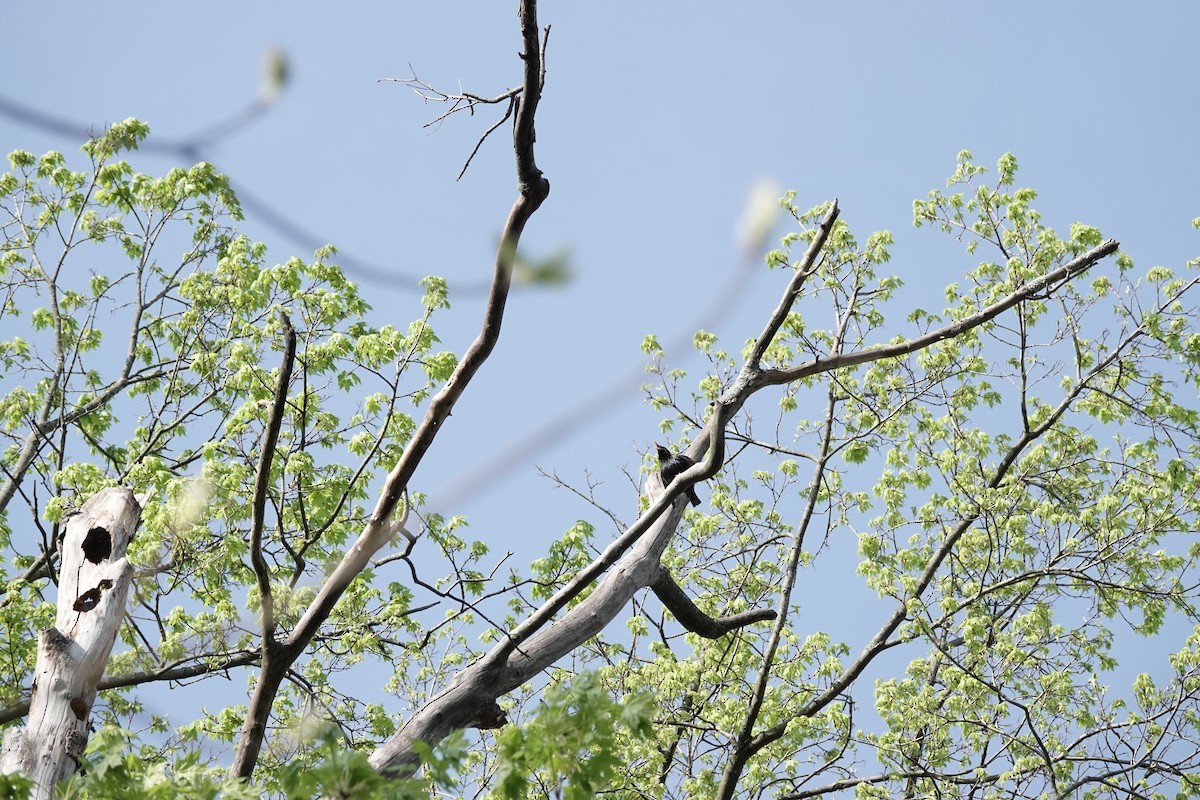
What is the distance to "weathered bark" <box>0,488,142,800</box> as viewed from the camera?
4.99m

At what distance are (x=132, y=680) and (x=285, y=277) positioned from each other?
3.96 meters

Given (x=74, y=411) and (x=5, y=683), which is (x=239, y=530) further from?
(x=74, y=411)

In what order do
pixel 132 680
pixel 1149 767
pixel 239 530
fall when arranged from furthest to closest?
1. pixel 1149 767
2. pixel 239 530
3. pixel 132 680

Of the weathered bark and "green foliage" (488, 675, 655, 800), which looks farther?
the weathered bark

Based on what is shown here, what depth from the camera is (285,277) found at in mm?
9852

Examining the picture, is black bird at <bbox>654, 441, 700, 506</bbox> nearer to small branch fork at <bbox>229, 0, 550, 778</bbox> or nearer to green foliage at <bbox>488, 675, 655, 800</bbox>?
small branch fork at <bbox>229, 0, 550, 778</bbox>

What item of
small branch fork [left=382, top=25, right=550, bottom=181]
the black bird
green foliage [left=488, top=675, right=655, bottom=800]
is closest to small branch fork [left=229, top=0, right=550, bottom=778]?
small branch fork [left=382, top=25, right=550, bottom=181]

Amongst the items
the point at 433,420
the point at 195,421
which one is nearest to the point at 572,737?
the point at 433,420

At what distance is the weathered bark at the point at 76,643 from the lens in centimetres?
499

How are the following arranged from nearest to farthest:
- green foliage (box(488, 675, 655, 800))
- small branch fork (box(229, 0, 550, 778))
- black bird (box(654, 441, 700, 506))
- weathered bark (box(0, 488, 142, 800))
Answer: green foliage (box(488, 675, 655, 800)) < small branch fork (box(229, 0, 550, 778)) < weathered bark (box(0, 488, 142, 800)) < black bird (box(654, 441, 700, 506))

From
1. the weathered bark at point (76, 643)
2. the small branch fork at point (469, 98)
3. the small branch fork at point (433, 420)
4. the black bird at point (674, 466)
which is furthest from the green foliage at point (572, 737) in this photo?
the black bird at point (674, 466)

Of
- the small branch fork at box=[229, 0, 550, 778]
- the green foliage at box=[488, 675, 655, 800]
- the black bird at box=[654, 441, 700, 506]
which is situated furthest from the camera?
the black bird at box=[654, 441, 700, 506]

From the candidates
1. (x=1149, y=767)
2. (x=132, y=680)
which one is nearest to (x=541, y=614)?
(x=132, y=680)

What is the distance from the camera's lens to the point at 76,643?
17.7 ft
